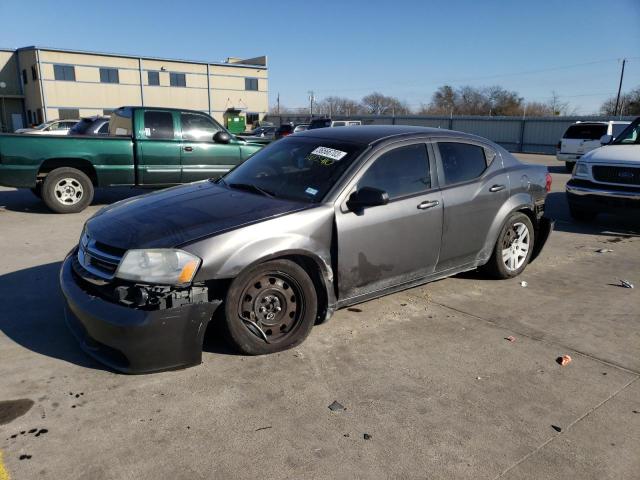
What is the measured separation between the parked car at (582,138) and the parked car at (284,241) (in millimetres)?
15437

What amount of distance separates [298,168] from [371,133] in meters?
0.75

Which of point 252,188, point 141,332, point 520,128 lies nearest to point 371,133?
point 252,188

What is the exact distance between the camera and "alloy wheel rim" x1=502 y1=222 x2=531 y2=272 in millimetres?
5533

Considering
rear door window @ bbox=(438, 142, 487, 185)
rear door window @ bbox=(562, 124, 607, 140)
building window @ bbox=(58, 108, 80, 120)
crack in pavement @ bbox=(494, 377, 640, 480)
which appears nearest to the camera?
crack in pavement @ bbox=(494, 377, 640, 480)

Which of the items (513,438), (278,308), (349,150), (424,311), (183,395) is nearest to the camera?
(513,438)

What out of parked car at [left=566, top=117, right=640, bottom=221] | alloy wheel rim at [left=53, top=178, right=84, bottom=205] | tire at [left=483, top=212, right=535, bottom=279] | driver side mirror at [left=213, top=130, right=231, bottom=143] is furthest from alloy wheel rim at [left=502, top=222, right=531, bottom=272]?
alloy wheel rim at [left=53, top=178, right=84, bottom=205]

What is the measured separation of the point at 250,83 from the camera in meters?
58.6

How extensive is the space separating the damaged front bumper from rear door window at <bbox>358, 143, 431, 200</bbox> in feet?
5.52

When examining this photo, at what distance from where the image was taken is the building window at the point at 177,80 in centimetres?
5216

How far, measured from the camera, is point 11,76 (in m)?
49.2

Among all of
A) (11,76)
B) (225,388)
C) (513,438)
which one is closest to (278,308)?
(225,388)

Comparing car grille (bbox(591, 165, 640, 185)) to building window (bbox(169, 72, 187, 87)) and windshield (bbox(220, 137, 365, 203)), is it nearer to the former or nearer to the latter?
windshield (bbox(220, 137, 365, 203))

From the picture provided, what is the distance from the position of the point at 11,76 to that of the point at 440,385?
57.6 m

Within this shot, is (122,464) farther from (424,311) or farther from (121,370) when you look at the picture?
(424,311)
